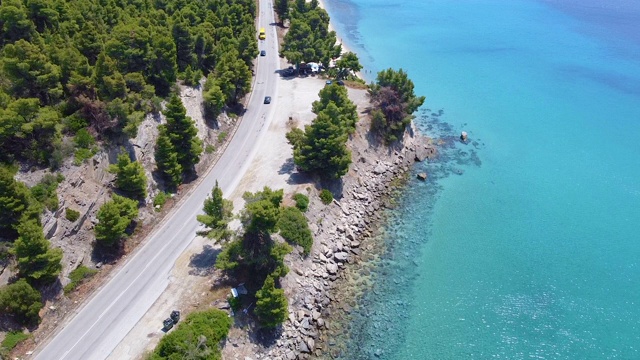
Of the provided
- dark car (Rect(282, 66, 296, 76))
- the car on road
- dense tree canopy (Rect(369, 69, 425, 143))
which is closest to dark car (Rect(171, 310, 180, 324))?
the car on road

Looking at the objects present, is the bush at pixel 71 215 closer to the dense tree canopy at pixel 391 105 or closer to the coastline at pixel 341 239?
the coastline at pixel 341 239

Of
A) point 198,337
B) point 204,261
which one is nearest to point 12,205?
point 204,261

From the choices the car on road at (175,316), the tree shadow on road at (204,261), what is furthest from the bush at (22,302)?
the tree shadow on road at (204,261)

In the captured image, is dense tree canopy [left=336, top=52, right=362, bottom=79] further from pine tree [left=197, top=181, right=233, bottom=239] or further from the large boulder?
pine tree [left=197, top=181, right=233, bottom=239]

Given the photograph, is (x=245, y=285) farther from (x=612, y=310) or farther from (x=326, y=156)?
(x=612, y=310)

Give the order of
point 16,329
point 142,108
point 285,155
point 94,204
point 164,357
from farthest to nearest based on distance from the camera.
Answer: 1. point 285,155
2. point 142,108
3. point 94,204
4. point 16,329
5. point 164,357

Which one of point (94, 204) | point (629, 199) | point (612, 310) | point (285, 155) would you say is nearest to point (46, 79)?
point (94, 204)

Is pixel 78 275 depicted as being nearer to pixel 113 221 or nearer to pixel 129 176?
pixel 113 221
